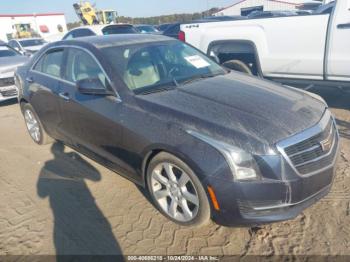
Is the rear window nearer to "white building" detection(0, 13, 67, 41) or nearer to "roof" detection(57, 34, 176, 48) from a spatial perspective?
"roof" detection(57, 34, 176, 48)

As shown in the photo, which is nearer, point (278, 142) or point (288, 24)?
point (278, 142)

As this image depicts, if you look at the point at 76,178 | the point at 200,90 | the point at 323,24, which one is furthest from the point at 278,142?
the point at 323,24

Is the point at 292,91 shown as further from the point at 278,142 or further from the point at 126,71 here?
the point at 126,71

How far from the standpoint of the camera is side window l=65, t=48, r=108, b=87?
3443 mm

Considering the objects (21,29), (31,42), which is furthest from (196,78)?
(21,29)

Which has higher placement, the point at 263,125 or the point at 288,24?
the point at 288,24

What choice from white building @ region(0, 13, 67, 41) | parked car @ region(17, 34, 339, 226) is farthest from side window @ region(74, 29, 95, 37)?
white building @ region(0, 13, 67, 41)

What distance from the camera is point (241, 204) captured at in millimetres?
2457

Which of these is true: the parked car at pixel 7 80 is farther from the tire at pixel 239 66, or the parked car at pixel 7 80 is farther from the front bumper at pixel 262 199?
the front bumper at pixel 262 199

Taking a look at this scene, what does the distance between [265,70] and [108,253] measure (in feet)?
14.2

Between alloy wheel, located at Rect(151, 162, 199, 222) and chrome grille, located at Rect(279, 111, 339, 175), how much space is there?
83 cm

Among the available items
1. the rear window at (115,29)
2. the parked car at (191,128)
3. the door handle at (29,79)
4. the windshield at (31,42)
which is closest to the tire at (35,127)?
the door handle at (29,79)

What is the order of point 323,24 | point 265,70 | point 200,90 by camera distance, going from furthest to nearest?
point 265,70 < point 323,24 < point 200,90

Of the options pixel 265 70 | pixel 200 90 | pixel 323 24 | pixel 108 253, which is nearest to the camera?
pixel 108 253
